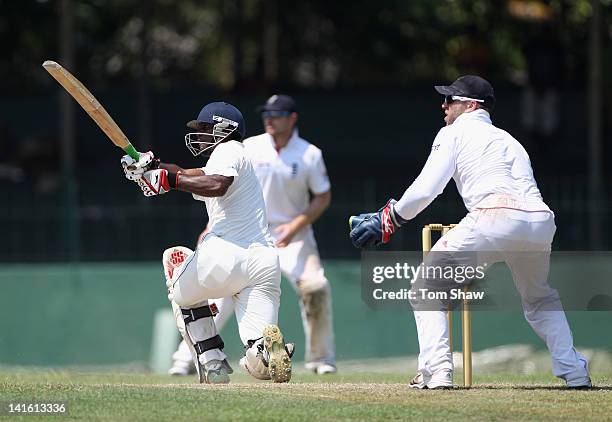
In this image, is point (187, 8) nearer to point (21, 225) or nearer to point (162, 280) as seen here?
point (21, 225)

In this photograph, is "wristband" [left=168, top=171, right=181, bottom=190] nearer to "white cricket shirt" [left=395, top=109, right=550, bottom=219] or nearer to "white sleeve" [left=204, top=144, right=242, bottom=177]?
"white sleeve" [left=204, top=144, right=242, bottom=177]

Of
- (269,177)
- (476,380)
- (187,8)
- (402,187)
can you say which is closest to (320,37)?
(187,8)

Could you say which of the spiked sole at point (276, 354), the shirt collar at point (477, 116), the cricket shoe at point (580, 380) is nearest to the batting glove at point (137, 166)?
the spiked sole at point (276, 354)

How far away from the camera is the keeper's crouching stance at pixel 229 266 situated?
28.9 ft

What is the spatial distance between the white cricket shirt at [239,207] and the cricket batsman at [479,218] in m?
→ 0.79

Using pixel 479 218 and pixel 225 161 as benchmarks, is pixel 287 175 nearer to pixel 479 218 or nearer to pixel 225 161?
pixel 225 161

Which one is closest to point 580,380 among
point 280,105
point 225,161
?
point 225,161

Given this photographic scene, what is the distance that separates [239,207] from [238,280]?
483 mm

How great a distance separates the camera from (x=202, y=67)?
28.9 m

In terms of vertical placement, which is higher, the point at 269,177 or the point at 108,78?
the point at 108,78

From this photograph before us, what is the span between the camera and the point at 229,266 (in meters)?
8.91

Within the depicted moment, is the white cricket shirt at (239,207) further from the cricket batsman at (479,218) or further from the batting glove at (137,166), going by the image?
the cricket batsman at (479,218)

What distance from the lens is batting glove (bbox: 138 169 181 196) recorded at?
8.54m

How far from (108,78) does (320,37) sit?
376 centimetres
